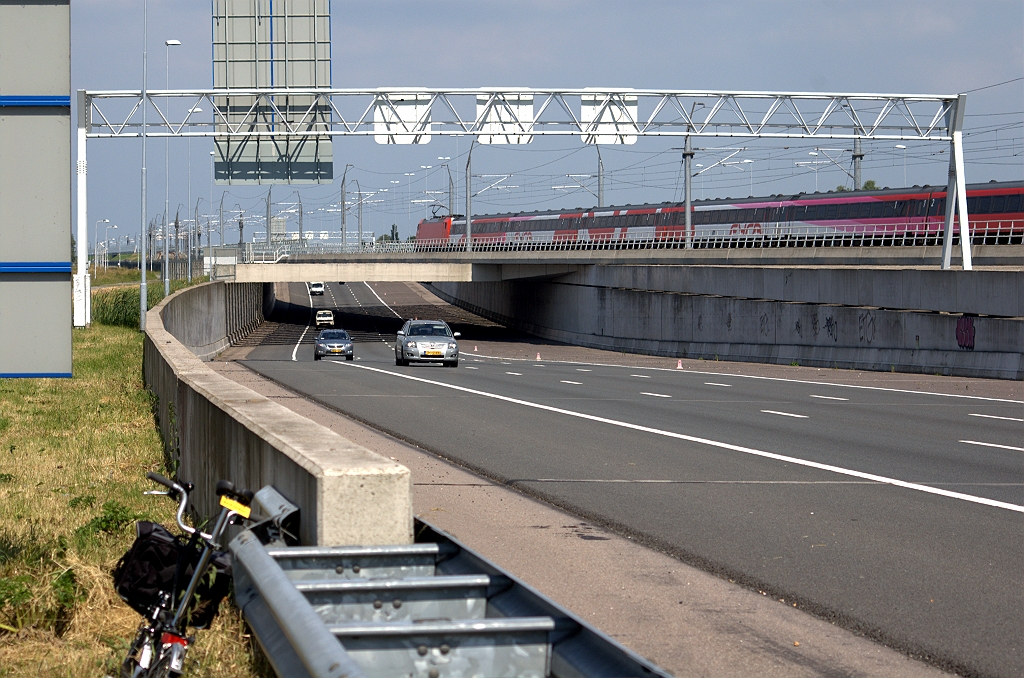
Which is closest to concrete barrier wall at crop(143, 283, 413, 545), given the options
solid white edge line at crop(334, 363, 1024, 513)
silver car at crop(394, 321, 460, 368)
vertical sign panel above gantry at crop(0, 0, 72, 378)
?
vertical sign panel above gantry at crop(0, 0, 72, 378)

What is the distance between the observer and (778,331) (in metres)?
43.5

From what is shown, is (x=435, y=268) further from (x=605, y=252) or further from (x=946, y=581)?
(x=946, y=581)

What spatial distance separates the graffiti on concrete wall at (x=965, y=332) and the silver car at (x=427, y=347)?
1403 cm

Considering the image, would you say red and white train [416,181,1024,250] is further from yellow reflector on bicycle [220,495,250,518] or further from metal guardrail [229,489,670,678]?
metal guardrail [229,489,670,678]

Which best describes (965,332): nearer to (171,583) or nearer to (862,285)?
(862,285)

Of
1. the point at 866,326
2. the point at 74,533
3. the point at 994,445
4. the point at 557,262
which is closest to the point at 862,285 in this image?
the point at 866,326

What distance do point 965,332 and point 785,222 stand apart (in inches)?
1251

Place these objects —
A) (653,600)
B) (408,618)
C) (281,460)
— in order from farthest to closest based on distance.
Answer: (653,600) → (281,460) → (408,618)

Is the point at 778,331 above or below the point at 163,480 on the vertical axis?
below

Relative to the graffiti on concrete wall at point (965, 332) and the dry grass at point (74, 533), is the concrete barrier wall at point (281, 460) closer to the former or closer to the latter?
the dry grass at point (74, 533)

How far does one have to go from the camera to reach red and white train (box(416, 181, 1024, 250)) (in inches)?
1966

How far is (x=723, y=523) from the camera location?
9.87 m

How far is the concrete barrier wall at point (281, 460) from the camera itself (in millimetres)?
5359

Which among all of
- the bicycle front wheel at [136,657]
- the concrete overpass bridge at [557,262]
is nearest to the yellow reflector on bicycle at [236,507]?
the bicycle front wheel at [136,657]
